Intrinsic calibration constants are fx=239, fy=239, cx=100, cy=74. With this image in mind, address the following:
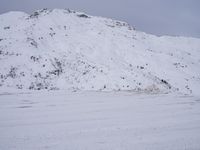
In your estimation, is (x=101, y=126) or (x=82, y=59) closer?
(x=101, y=126)

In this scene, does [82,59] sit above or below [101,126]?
above

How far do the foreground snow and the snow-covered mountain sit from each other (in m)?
6.85

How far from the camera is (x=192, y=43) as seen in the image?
45.2m

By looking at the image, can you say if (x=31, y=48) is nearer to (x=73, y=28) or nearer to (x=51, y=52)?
(x=51, y=52)

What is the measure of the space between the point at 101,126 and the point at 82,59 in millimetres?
19614

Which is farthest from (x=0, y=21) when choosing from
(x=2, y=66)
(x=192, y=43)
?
(x=192, y=43)

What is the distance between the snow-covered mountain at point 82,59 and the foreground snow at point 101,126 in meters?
6.85

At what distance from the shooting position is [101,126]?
6.84m

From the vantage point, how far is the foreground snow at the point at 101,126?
5387mm

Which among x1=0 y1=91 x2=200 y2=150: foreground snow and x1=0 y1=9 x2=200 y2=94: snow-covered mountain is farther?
x1=0 y1=9 x2=200 y2=94: snow-covered mountain

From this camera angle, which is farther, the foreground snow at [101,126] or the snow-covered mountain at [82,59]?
the snow-covered mountain at [82,59]

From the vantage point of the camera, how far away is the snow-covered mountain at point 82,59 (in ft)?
68.6

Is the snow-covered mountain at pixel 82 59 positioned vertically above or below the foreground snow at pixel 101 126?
above

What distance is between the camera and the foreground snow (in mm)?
5387
